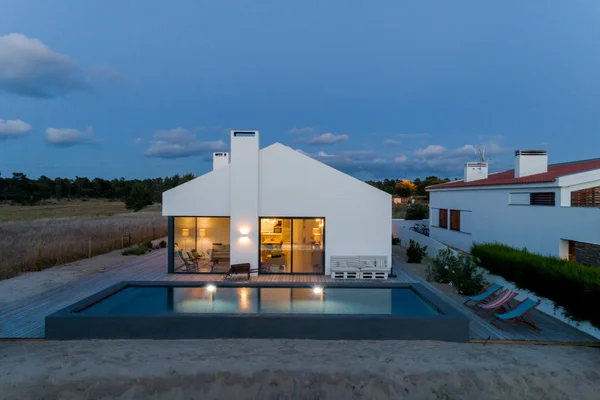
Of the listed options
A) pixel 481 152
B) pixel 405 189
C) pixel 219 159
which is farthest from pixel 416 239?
pixel 405 189

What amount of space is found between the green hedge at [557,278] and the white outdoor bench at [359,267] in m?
3.35

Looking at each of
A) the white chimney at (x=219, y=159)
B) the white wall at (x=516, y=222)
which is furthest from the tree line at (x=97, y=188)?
the white wall at (x=516, y=222)

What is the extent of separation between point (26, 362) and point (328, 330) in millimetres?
5350

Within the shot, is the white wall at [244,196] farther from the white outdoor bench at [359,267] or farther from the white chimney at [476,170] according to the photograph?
the white chimney at [476,170]

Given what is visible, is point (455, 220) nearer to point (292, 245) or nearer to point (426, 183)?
point (292, 245)

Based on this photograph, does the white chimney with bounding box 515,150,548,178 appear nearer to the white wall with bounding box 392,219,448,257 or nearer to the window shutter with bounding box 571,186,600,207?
the window shutter with bounding box 571,186,600,207

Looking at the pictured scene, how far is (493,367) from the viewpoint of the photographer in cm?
572

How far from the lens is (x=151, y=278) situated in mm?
11586

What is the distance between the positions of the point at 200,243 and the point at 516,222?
1175cm

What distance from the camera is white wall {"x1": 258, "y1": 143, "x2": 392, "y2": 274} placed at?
12195 millimetres

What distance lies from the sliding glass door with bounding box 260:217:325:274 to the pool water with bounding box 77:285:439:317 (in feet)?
8.33

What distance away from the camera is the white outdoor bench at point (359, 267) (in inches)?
463

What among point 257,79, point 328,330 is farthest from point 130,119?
point 328,330

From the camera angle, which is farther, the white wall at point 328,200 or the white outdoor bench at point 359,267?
the white wall at point 328,200
